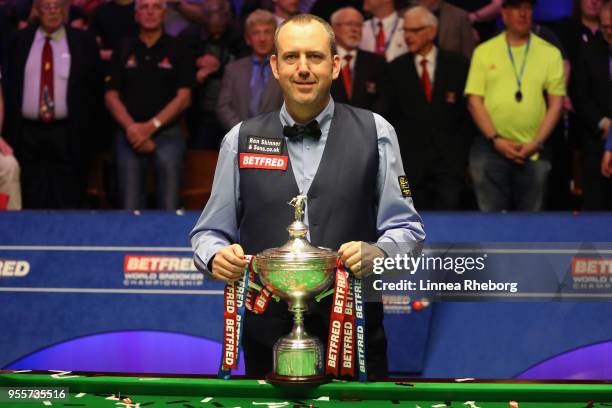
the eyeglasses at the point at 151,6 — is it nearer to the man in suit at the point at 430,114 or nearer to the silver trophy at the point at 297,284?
the man in suit at the point at 430,114

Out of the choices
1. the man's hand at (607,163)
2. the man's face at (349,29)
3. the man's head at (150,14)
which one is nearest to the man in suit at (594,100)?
the man's hand at (607,163)

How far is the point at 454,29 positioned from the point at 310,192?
3950mm

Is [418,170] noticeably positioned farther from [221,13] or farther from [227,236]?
[227,236]

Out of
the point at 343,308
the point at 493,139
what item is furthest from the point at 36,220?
the point at 493,139

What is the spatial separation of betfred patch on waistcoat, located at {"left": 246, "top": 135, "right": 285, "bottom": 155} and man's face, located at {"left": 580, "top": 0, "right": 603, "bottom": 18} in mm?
4235

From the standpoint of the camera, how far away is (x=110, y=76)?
6922 millimetres

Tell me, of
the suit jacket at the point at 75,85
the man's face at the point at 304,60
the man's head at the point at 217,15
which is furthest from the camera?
the man's head at the point at 217,15

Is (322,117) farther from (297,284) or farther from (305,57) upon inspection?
(297,284)

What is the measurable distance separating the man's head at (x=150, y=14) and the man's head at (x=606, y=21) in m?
2.91

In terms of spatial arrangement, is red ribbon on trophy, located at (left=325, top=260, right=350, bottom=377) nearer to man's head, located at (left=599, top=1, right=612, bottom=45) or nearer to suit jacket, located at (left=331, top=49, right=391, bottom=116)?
suit jacket, located at (left=331, top=49, right=391, bottom=116)

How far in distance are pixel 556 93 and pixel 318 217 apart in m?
3.63

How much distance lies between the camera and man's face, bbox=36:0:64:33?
6.93 meters

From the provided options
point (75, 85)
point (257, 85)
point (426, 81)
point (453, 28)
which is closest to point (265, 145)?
point (426, 81)

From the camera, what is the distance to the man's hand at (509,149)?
6273mm
